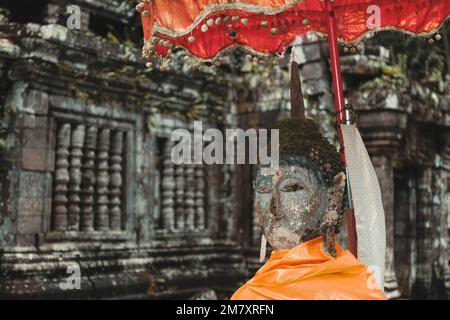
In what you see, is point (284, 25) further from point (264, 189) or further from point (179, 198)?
point (179, 198)

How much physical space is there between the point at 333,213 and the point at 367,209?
482mm

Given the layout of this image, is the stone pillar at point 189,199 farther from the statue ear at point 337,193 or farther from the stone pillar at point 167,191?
the statue ear at point 337,193

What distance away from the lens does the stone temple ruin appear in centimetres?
605

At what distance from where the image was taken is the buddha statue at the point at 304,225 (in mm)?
2725

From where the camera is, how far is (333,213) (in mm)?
3100

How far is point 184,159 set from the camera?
7.66 metres

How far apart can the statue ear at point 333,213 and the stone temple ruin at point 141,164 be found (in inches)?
145

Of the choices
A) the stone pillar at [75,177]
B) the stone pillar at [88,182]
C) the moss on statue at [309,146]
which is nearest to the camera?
the moss on statue at [309,146]

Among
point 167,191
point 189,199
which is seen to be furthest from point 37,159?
point 189,199

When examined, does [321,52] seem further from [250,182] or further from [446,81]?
[446,81]

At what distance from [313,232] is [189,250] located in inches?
185

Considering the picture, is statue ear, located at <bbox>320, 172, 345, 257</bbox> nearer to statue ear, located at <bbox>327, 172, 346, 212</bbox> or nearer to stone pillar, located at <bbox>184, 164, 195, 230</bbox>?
statue ear, located at <bbox>327, 172, 346, 212</bbox>

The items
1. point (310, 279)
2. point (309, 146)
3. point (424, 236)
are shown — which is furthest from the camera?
point (424, 236)

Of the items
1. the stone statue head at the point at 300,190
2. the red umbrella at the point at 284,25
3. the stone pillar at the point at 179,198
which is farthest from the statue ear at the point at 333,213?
the stone pillar at the point at 179,198
